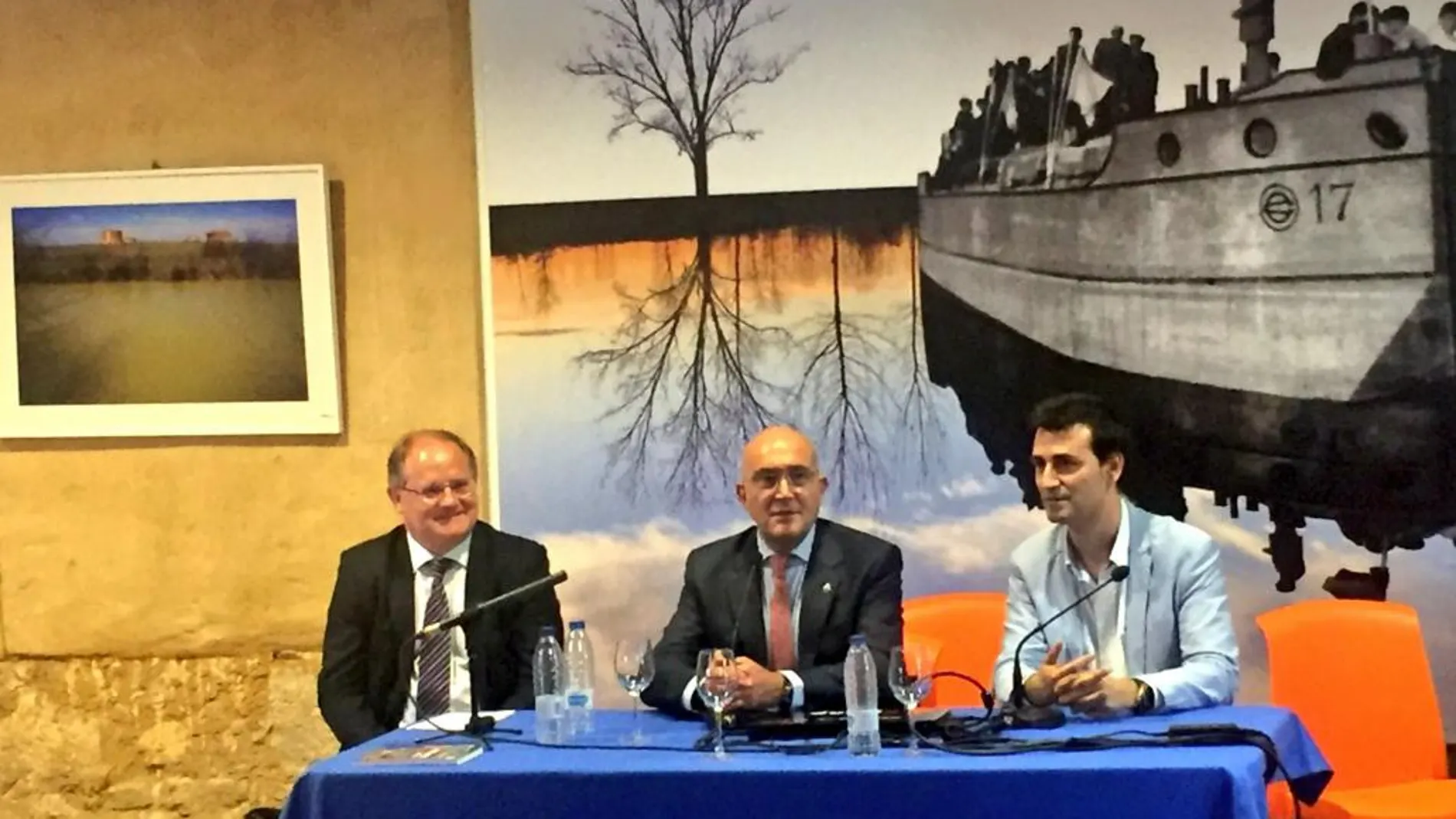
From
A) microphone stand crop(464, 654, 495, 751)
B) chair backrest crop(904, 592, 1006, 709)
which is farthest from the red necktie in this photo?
microphone stand crop(464, 654, 495, 751)

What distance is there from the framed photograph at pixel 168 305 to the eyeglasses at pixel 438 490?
3.49 ft

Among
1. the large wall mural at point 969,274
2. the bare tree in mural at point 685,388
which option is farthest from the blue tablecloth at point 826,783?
the bare tree in mural at point 685,388

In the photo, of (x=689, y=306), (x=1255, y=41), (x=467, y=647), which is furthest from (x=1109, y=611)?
(x=1255, y=41)

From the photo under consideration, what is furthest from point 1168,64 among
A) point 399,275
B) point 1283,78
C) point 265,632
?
point 265,632

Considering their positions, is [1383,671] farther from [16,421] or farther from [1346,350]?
[16,421]

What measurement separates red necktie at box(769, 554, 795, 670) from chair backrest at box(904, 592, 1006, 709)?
0.53m

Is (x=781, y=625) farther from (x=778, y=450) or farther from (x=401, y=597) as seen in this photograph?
(x=401, y=597)

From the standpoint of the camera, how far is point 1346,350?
13.0 feet

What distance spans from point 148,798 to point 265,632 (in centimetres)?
63

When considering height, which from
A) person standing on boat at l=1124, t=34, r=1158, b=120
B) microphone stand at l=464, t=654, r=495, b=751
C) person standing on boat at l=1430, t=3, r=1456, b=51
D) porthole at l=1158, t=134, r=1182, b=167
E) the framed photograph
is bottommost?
microphone stand at l=464, t=654, r=495, b=751

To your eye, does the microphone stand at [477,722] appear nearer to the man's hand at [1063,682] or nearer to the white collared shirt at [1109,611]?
the man's hand at [1063,682]

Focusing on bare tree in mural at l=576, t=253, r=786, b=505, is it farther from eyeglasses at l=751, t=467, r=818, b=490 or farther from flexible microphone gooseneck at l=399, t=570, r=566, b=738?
flexible microphone gooseneck at l=399, t=570, r=566, b=738

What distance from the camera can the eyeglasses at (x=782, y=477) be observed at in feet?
10.9

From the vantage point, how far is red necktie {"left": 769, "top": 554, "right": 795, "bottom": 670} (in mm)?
3297
